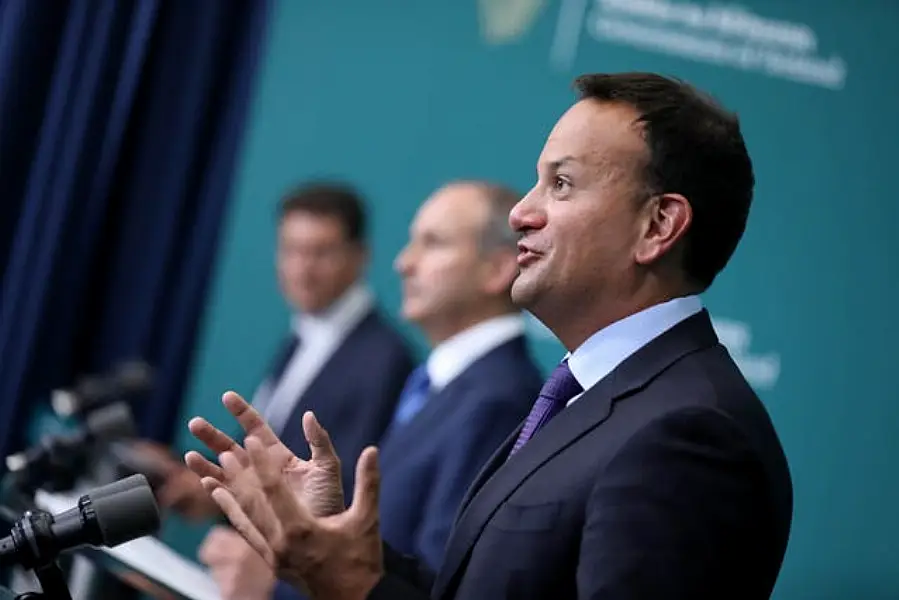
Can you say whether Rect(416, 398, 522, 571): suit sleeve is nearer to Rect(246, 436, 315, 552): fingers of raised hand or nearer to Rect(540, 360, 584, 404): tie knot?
Rect(540, 360, 584, 404): tie knot

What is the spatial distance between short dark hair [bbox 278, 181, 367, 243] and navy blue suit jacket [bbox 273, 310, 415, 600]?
419mm

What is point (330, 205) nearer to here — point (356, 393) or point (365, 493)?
point (356, 393)

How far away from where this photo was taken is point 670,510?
135cm

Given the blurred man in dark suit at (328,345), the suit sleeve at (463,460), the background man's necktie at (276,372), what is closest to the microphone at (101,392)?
the blurred man in dark suit at (328,345)

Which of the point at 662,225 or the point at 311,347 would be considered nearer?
the point at 662,225

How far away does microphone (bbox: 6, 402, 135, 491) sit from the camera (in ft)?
7.51

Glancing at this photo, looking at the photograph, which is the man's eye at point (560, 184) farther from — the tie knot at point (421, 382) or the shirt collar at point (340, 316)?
the shirt collar at point (340, 316)

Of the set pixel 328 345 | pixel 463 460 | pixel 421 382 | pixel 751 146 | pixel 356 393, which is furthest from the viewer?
pixel 751 146

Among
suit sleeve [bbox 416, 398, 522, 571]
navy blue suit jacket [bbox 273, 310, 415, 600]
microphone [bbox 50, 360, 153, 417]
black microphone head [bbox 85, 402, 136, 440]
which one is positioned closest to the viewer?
suit sleeve [bbox 416, 398, 522, 571]

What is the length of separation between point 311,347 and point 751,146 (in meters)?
1.27

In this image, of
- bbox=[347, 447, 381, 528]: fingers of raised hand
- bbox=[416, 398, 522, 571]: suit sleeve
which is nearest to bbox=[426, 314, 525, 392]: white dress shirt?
bbox=[416, 398, 522, 571]: suit sleeve

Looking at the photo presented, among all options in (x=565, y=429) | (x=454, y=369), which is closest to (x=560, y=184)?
(x=565, y=429)

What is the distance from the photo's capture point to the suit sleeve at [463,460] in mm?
2289

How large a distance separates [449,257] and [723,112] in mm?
1257
